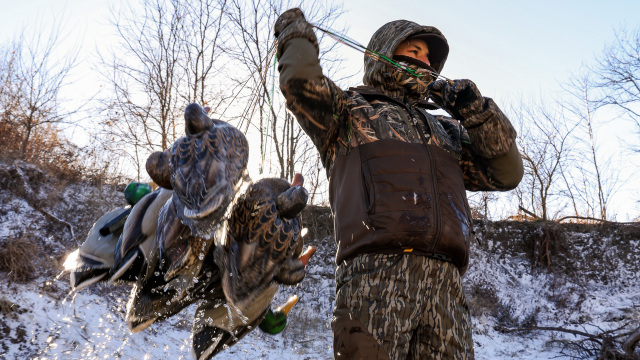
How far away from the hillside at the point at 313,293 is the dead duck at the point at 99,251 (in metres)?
2.68

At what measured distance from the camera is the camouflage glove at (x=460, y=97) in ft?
6.97

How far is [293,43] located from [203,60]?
19.4 ft

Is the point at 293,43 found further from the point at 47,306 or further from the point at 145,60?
the point at 145,60

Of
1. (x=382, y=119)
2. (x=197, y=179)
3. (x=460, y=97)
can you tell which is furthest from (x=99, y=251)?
(x=460, y=97)

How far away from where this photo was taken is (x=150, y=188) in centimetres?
170

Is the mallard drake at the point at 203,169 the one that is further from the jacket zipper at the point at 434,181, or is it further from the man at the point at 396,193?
the jacket zipper at the point at 434,181

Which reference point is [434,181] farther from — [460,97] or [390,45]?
[390,45]

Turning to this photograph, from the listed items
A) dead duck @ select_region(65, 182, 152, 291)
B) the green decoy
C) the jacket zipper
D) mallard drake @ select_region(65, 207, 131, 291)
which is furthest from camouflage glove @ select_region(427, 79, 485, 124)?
mallard drake @ select_region(65, 207, 131, 291)

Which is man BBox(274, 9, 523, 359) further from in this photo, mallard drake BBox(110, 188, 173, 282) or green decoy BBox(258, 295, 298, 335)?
mallard drake BBox(110, 188, 173, 282)

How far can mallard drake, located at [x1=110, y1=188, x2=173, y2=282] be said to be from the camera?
1384 mm

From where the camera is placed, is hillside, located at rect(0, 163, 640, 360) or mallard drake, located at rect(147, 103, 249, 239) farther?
hillside, located at rect(0, 163, 640, 360)

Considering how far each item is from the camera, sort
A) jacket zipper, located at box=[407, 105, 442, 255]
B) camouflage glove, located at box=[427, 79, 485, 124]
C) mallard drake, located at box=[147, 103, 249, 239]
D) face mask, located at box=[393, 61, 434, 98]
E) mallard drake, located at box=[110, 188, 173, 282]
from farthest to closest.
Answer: face mask, located at box=[393, 61, 434, 98] < camouflage glove, located at box=[427, 79, 485, 124] < jacket zipper, located at box=[407, 105, 442, 255] < mallard drake, located at box=[110, 188, 173, 282] < mallard drake, located at box=[147, 103, 249, 239]

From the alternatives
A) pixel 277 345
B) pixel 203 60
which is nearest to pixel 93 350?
pixel 277 345

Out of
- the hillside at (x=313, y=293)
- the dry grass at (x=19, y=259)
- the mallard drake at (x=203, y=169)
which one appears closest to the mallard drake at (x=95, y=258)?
the mallard drake at (x=203, y=169)
